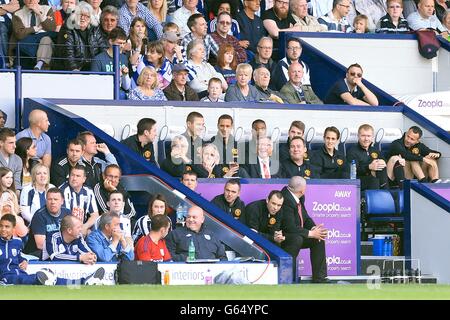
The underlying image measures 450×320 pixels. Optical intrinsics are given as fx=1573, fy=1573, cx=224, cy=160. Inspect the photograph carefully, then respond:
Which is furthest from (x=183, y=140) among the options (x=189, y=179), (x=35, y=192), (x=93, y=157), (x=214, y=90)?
(x=35, y=192)

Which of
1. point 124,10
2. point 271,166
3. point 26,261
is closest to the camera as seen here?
point 26,261

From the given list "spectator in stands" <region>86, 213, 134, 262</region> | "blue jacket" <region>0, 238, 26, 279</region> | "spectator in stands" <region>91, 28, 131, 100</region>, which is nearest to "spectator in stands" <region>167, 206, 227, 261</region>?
"spectator in stands" <region>86, 213, 134, 262</region>

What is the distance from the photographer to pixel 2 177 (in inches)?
718

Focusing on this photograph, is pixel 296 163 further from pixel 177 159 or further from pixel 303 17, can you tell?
pixel 303 17

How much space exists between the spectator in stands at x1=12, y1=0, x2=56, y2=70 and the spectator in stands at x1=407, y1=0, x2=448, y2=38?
6823 millimetres

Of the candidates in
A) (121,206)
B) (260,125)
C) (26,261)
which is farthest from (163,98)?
(26,261)

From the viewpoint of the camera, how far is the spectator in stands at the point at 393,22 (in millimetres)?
25609

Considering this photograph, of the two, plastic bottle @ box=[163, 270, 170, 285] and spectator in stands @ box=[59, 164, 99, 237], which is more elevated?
spectator in stands @ box=[59, 164, 99, 237]

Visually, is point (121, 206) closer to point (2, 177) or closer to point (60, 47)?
point (2, 177)

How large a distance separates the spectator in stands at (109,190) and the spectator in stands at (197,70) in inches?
152

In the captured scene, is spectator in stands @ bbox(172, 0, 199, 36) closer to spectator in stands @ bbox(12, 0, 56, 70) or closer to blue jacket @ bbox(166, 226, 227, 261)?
spectator in stands @ bbox(12, 0, 56, 70)

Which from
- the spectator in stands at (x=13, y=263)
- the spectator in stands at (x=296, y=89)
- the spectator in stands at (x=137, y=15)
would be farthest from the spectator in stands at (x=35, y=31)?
the spectator in stands at (x=13, y=263)

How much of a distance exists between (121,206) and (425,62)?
28.5ft

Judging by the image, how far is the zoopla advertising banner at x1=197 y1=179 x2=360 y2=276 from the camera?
66.5 feet
